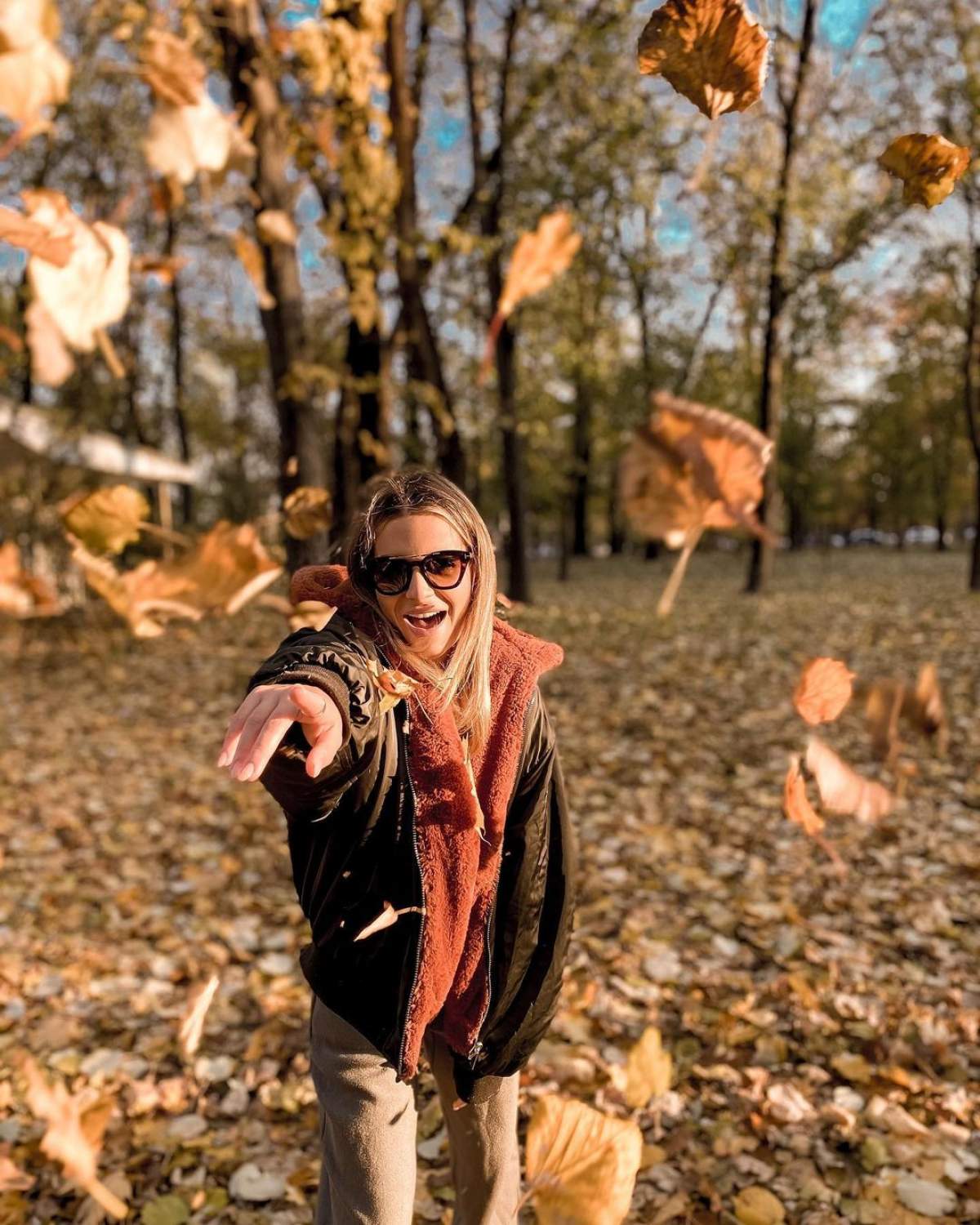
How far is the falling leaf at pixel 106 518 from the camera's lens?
1.54 metres

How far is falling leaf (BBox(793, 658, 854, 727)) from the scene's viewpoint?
1535 millimetres

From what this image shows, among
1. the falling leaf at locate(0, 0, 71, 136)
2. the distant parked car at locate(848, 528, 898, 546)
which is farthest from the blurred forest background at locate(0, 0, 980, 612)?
the distant parked car at locate(848, 528, 898, 546)

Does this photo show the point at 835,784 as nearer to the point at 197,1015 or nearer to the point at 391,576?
the point at 391,576

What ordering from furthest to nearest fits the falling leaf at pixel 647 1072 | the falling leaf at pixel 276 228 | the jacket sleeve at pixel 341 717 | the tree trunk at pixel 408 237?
the tree trunk at pixel 408 237 < the falling leaf at pixel 276 228 < the falling leaf at pixel 647 1072 < the jacket sleeve at pixel 341 717

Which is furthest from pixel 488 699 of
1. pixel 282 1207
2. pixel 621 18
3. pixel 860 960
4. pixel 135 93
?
pixel 135 93

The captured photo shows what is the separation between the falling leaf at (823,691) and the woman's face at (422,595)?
639mm

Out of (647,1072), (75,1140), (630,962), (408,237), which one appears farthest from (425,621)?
(408,237)

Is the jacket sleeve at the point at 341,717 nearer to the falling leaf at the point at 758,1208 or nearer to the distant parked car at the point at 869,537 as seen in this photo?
the falling leaf at the point at 758,1208

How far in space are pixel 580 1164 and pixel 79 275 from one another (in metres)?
1.87

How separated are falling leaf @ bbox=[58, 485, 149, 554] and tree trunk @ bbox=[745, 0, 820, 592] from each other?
28.4 feet

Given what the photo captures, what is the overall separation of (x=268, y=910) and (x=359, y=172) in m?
4.12

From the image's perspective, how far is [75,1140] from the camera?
223cm

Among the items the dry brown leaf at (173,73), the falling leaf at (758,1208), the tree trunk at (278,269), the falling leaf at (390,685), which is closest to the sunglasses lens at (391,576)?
the falling leaf at (390,685)

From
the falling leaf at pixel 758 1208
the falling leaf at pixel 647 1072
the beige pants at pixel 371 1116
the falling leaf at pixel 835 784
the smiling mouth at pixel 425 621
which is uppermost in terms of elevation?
the smiling mouth at pixel 425 621
